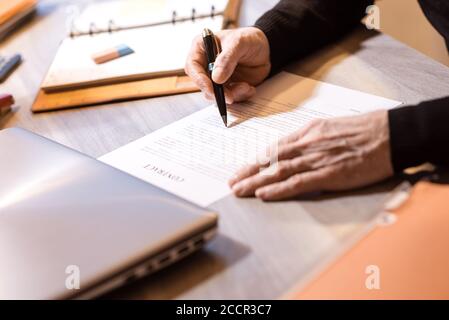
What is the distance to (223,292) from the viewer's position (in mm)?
512

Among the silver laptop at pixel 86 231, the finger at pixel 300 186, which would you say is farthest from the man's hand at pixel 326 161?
the silver laptop at pixel 86 231

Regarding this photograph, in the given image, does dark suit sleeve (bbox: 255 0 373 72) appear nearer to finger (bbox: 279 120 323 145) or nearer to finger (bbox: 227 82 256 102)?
finger (bbox: 227 82 256 102)

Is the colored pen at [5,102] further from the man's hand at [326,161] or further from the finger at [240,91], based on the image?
the man's hand at [326,161]

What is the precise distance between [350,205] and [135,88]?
19.4 inches

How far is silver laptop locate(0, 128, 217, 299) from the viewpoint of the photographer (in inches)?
19.5

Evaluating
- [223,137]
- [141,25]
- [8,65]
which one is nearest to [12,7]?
[8,65]

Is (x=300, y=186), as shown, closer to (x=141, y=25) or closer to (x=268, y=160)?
(x=268, y=160)

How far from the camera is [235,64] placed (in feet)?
2.74

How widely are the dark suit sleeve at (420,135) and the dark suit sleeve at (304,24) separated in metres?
0.33

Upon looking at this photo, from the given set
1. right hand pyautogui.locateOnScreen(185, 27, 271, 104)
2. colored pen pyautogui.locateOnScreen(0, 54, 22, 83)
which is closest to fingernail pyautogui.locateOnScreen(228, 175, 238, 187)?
right hand pyautogui.locateOnScreen(185, 27, 271, 104)

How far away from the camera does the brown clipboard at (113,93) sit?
91cm
